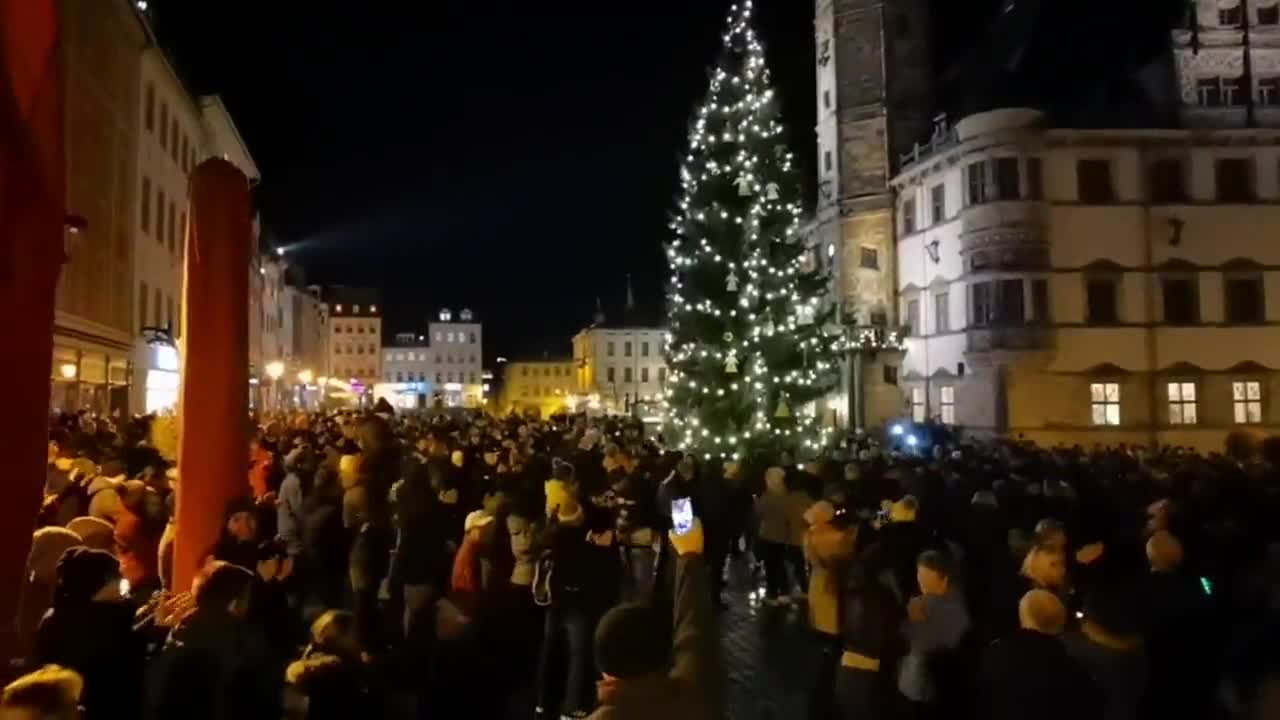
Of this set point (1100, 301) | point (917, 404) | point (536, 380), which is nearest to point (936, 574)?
point (1100, 301)

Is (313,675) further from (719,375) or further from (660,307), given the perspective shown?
(660,307)

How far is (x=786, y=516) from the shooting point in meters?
13.3

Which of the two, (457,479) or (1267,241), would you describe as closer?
(457,479)

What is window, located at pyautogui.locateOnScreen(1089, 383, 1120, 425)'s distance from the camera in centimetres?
3566

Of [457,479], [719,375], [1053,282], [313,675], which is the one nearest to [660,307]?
[1053,282]

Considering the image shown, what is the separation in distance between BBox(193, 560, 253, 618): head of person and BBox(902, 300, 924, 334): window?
37379 mm

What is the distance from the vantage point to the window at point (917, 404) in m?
41.2

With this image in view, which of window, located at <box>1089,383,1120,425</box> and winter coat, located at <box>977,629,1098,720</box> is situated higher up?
window, located at <box>1089,383,1120,425</box>

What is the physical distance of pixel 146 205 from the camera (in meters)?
32.0

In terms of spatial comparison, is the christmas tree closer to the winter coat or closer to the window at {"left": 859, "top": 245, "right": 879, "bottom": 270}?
the window at {"left": 859, "top": 245, "right": 879, "bottom": 270}

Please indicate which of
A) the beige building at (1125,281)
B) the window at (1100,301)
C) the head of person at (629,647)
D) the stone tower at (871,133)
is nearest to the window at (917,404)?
the stone tower at (871,133)

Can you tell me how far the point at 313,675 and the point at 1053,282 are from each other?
34.5 meters

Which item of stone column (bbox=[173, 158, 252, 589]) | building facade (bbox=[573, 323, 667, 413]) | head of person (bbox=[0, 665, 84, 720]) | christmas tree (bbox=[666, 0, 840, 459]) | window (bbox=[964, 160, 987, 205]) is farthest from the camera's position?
building facade (bbox=[573, 323, 667, 413])

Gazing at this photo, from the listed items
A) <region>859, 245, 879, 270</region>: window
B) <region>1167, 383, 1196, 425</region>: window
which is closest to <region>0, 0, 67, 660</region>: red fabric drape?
<region>1167, 383, 1196, 425</region>: window
